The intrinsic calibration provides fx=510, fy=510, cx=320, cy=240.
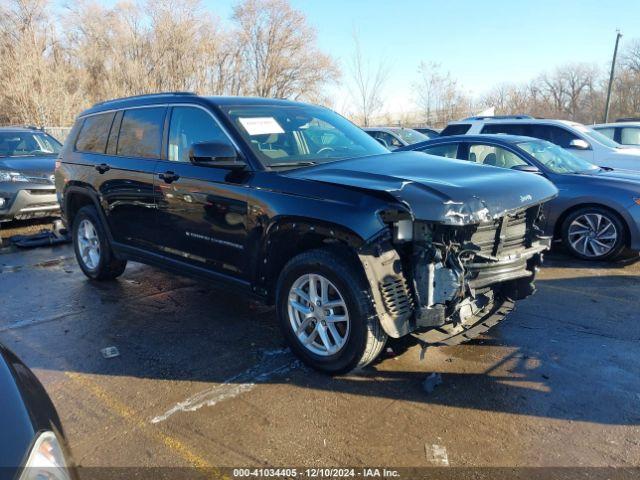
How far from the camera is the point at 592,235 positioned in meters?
6.65

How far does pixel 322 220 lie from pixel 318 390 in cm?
116

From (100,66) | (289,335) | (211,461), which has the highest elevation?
(100,66)

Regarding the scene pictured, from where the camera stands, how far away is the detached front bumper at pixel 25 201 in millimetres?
8312

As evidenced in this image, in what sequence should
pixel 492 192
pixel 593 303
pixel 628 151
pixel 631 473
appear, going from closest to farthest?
1. pixel 631 473
2. pixel 492 192
3. pixel 593 303
4. pixel 628 151

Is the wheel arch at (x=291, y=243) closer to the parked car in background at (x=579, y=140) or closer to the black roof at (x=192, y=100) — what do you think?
the black roof at (x=192, y=100)

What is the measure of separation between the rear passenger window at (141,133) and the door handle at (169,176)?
276 millimetres

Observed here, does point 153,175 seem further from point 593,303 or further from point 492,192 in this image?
point 593,303

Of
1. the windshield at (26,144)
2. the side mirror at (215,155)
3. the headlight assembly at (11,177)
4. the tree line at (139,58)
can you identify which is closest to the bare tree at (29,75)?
the tree line at (139,58)

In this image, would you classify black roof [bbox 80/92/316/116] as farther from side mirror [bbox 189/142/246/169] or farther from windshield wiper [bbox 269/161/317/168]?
windshield wiper [bbox 269/161/317/168]

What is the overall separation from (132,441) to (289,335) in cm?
129

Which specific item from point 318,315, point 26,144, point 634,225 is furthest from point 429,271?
point 26,144

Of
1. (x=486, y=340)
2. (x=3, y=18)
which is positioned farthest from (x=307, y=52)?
(x=486, y=340)

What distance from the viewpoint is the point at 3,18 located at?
28.0 m

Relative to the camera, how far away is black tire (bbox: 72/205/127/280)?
18.7 ft
